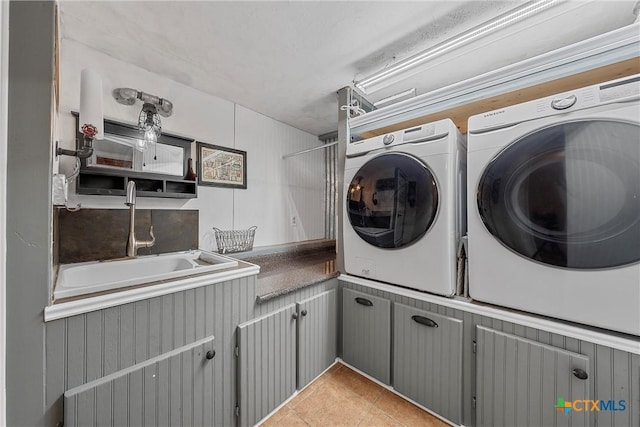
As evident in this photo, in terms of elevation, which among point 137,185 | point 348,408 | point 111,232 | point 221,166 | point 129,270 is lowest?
point 348,408

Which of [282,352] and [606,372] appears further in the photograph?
[282,352]

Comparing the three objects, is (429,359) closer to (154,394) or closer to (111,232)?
(154,394)

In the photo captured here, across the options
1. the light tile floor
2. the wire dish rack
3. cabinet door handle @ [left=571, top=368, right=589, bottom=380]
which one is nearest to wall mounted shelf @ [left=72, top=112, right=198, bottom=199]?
the wire dish rack

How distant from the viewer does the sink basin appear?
943 millimetres

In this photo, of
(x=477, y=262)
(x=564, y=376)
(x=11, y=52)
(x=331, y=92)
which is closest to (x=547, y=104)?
(x=477, y=262)

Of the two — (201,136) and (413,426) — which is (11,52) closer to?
(201,136)

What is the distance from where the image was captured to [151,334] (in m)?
0.98

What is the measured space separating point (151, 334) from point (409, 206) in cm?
144

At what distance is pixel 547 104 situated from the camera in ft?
3.29

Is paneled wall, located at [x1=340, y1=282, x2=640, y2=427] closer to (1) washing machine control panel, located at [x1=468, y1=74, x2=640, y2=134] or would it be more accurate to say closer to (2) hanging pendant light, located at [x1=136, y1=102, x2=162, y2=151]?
(1) washing machine control panel, located at [x1=468, y1=74, x2=640, y2=134]

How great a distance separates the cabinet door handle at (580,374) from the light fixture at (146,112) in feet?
8.55

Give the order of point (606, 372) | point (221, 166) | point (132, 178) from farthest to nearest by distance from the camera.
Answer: point (221, 166) < point (132, 178) < point (606, 372)

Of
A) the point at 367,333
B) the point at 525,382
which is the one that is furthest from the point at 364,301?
the point at 525,382

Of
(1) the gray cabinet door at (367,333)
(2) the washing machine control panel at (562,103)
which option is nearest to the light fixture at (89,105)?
(1) the gray cabinet door at (367,333)
